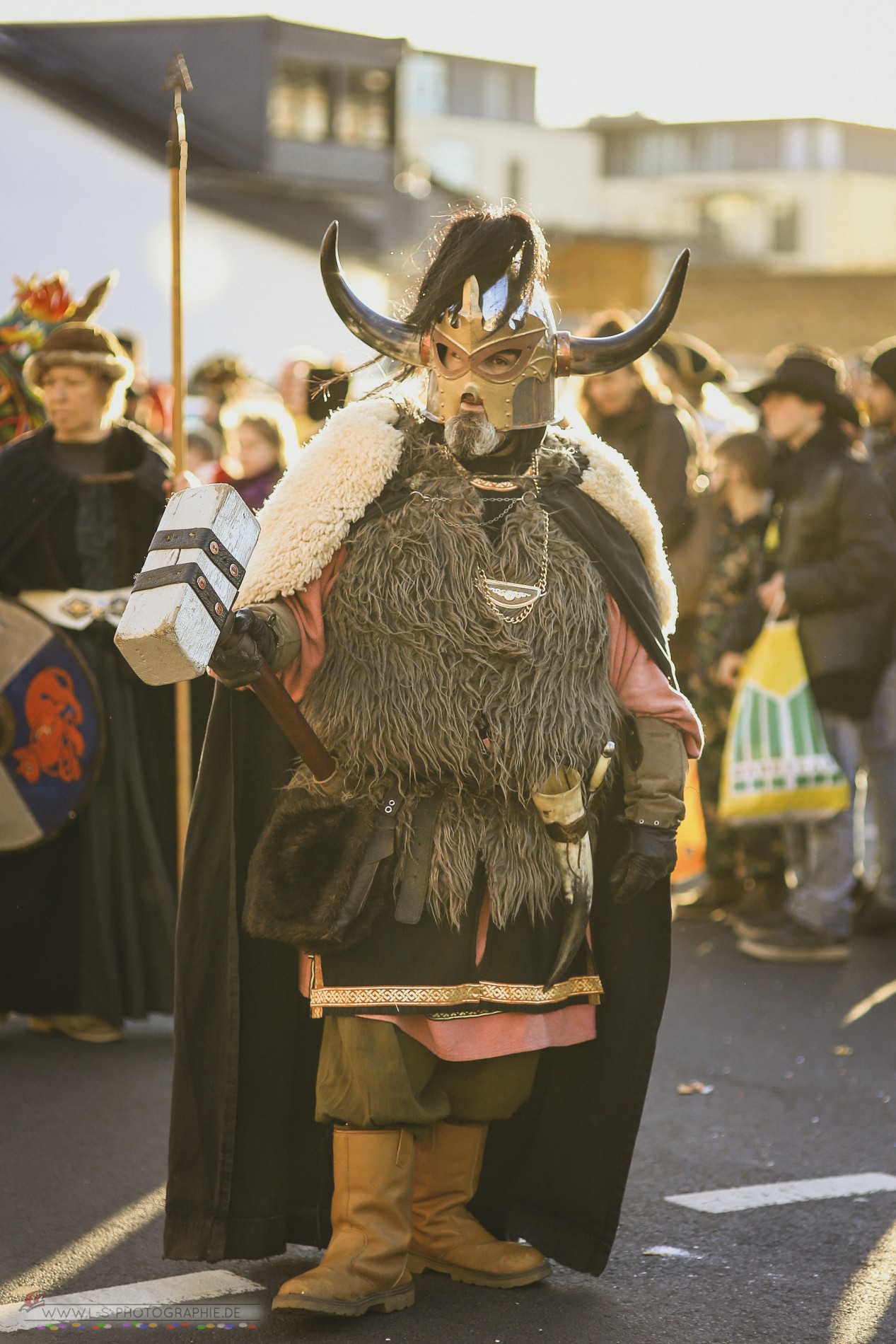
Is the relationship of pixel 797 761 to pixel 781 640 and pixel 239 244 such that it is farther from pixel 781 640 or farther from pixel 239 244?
pixel 239 244

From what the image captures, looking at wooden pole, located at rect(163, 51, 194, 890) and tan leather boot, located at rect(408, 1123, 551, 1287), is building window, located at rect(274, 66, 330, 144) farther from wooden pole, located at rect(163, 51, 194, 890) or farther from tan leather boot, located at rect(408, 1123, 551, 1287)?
tan leather boot, located at rect(408, 1123, 551, 1287)

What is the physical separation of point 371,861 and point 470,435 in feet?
2.74

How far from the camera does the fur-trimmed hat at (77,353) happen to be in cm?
559

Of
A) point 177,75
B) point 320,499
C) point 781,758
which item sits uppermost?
point 177,75

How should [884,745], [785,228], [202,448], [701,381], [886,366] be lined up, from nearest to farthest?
[884,745]
[886,366]
[701,381]
[202,448]
[785,228]

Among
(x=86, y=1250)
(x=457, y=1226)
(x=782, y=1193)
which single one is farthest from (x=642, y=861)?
(x=86, y=1250)

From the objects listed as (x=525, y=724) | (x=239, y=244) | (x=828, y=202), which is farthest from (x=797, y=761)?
(x=828, y=202)

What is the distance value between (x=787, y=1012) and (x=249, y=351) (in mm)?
24138

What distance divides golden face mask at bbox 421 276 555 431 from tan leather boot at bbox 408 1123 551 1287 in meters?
1.43

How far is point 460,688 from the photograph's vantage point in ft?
11.3

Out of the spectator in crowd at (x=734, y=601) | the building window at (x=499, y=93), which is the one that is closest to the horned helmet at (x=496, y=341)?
the spectator in crowd at (x=734, y=601)

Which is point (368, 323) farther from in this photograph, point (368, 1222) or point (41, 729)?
point (41, 729)

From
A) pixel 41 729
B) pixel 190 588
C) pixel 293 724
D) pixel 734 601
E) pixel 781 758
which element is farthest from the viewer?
pixel 734 601

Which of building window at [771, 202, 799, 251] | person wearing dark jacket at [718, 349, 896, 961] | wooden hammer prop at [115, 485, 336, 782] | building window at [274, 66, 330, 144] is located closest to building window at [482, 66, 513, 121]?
building window at [771, 202, 799, 251]
